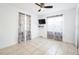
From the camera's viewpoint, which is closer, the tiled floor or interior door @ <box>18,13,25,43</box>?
the tiled floor

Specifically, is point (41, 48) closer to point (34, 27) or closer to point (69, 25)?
point (34, 27)

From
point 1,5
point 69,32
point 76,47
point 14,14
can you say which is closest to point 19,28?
point 14,14

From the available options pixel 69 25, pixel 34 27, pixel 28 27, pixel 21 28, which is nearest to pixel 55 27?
pixel 69 25

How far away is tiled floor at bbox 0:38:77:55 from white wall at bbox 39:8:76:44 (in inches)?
5.3

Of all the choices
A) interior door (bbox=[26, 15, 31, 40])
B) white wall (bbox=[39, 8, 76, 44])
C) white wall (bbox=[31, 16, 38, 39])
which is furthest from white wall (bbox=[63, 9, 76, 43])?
interior door (bbox=[26, 15, 31, 40])

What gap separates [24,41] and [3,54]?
48 centimetres

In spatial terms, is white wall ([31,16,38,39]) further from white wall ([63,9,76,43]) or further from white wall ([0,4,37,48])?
white wall ([63,9,76,43])

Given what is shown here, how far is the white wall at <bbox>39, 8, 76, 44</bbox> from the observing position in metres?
1.25

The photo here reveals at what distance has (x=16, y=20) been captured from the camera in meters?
1.34

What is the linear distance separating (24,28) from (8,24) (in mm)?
337

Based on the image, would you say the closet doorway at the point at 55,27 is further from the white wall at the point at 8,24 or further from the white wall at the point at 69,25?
the white wall at the point at 8,24

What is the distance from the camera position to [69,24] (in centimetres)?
132

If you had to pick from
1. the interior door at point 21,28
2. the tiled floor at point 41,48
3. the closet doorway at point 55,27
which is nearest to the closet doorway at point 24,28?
the interior door at point 21,28

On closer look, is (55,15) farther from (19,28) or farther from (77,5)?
(19,28)
